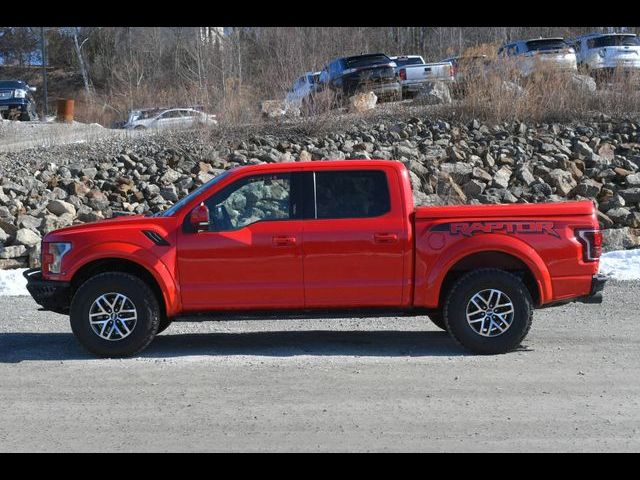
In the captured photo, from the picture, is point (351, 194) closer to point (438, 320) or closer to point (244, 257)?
point (244, 257)

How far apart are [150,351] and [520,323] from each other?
142 inches

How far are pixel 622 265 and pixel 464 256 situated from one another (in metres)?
5.86

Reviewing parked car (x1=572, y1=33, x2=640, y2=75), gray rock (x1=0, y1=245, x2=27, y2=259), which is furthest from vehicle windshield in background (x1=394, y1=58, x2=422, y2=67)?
gray rock (x1=0, y1=245, x2=27, y2=259)

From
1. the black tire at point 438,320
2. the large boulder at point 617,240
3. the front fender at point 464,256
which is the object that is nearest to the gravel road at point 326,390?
the black tire at point 438,320

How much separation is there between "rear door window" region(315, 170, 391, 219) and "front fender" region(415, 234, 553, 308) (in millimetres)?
638

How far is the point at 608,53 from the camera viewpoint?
29062mm

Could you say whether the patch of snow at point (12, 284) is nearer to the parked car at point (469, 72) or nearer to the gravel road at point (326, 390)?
the gravel road at point (326, 390)

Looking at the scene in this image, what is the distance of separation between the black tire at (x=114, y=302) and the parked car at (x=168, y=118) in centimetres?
1506

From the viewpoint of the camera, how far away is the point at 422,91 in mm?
27094

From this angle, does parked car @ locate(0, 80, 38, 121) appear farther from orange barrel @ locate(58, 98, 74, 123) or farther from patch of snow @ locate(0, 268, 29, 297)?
patch of snow @ locate(0, 268, 29, 297)

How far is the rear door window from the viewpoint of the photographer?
866cm

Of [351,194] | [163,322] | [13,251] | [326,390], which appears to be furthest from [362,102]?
[326,390]

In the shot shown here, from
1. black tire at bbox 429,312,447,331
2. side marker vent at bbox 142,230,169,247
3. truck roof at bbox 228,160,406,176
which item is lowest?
black tire at bbox 429,312,447,331

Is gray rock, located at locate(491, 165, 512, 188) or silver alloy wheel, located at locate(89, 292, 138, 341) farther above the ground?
gray rock, located at locate(491, 165, 512, 188)
